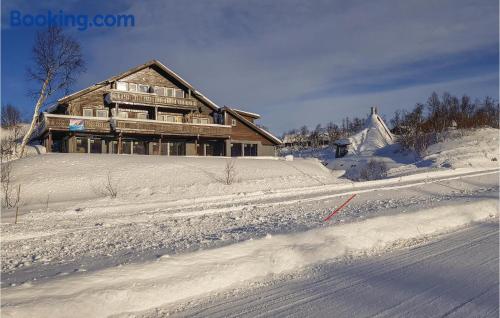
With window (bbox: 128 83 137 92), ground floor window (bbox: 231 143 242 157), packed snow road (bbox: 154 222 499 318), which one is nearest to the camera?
packed snow road (bbox: 154 222 499 318)

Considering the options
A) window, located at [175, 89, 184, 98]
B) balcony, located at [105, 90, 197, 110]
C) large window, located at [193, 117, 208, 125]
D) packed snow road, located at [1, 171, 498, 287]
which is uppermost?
window, located at [175, 89, 184, 98]

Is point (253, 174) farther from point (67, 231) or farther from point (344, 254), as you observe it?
point (344, 254)

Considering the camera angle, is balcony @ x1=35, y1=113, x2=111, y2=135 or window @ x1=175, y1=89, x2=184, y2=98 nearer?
balcony @ x1=35, y1=113, x2=111, y2=135

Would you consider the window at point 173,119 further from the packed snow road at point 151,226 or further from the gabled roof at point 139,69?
the packed snow road at point 151,226

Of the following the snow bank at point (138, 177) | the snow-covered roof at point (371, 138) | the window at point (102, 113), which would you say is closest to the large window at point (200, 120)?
the window at point (102, 113)

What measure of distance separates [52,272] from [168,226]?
4705mm

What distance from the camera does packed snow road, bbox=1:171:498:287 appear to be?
21.6 feet

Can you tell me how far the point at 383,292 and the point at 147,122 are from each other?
2822 centimetres

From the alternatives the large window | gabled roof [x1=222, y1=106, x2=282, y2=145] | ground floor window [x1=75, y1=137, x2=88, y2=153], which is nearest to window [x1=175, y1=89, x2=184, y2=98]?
the large window

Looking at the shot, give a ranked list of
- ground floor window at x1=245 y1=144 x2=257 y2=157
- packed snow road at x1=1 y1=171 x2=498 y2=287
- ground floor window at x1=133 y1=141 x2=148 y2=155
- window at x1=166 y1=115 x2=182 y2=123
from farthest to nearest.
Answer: ground floor window at x1=245 y1=144 x2=257 y2=157 → window at x1=166 y1=115 x2=182 y2=123 → ground floor window at x1=133 y1=141 x2=148 y2=155 → packed snow road at x1=1 y1=171 x2=498 y2=287

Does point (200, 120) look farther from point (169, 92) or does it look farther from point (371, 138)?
point (371, 138)

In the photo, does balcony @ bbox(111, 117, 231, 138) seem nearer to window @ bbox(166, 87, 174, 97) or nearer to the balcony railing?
the balcony railing

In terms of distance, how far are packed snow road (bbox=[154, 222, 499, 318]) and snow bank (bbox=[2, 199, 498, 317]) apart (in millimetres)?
378

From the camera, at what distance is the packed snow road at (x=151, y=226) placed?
6582 mm
